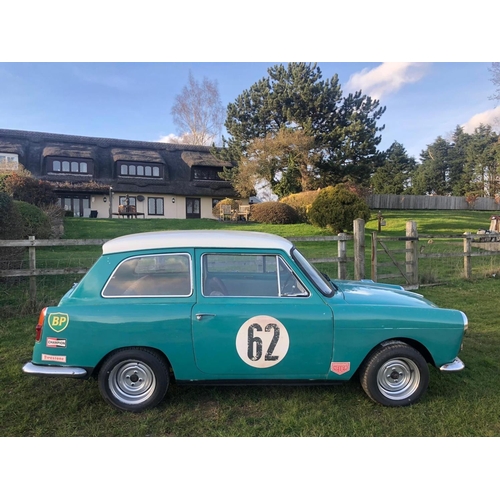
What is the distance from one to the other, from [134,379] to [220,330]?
3.25ft

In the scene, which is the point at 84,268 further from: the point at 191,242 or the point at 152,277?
the point at 191,242

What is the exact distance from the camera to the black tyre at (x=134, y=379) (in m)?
3.44

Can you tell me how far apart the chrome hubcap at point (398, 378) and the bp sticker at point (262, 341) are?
3.30 feet

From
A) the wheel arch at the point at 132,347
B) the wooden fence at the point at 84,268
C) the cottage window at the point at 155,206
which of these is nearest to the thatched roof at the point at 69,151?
the cottage window at the point at 155,206

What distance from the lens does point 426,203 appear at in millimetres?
44469

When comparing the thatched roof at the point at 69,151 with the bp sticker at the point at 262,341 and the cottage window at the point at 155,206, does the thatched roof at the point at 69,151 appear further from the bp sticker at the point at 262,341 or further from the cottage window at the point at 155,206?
the bp sticker at the point at 262,341

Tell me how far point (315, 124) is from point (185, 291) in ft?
97.4

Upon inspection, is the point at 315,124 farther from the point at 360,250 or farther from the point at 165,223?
the point at 360,250

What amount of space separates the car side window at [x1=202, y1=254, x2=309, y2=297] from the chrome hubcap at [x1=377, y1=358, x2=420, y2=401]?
3.52ft

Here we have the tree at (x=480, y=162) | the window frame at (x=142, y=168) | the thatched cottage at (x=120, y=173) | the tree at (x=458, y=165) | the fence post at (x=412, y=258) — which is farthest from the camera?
the tree at (x=458, y=165)

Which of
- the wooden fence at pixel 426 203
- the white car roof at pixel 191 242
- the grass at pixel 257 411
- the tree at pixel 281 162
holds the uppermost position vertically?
the tree at pixel 281 162

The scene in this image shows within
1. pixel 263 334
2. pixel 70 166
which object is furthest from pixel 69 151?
pixel 263 334

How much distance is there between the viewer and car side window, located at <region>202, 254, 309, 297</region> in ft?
11.9

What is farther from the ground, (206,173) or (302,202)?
(206,173)
